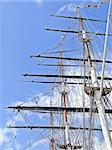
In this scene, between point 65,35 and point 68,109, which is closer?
point 68,109

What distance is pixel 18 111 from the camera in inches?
724

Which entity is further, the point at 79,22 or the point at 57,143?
the point at 57,143

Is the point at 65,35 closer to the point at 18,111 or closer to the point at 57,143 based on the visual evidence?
the point at 18,111

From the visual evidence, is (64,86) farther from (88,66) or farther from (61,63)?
(88,66)

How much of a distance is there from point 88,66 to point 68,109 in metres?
2.63

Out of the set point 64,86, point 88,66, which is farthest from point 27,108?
point 64,86

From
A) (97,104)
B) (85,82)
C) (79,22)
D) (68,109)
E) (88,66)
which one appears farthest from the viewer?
(79,22)

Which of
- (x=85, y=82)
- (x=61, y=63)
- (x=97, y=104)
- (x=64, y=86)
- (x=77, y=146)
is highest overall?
(x=61, y=63)

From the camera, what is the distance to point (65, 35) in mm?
22031

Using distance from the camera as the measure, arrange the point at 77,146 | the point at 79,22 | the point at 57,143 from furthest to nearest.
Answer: the point at 57,143 → the point at 77,146 → the point at 79,22

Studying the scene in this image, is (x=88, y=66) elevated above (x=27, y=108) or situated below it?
above

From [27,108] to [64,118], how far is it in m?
8.56

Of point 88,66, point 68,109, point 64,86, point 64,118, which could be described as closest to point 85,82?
point 88,66

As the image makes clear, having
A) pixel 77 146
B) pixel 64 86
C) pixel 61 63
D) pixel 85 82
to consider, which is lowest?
pixel 77 146
